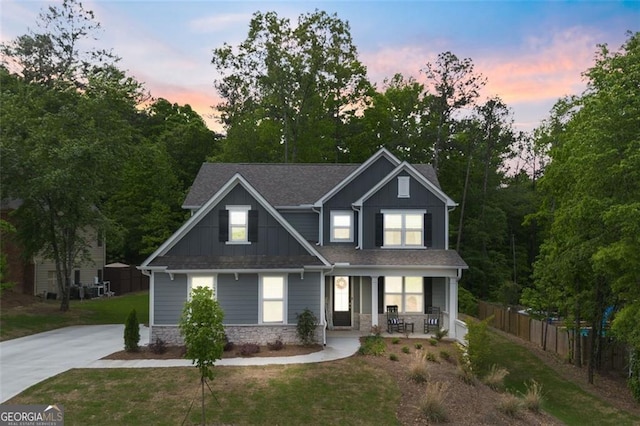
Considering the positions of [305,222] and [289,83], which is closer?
[305,222]

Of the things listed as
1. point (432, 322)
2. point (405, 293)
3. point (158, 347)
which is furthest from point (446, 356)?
point (158, 347)

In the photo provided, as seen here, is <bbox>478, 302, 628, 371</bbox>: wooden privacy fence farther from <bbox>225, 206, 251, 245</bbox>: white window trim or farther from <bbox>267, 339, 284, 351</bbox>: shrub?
<bbox>225, 206, 251, 245</bbox>: white window trim

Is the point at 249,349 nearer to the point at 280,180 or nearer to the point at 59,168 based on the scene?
the point at 280,180

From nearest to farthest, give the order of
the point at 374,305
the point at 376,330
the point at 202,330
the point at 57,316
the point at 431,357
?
the point at 202,330 → the point at 431,357 → the point at 376,330 → the point at 374,305 → the point at 57,316

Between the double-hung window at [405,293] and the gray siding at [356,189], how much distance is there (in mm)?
2868

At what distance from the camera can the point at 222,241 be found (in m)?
19.7

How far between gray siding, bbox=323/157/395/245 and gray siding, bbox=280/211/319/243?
0.79m

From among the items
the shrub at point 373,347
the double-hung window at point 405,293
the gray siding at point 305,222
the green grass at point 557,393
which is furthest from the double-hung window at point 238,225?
the green grass at point 557,393

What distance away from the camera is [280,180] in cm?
2586

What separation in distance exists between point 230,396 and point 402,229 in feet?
40.2

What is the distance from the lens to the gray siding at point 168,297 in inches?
734

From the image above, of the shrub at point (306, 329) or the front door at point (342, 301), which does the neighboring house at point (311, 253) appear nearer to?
the front door at point (342, 301)

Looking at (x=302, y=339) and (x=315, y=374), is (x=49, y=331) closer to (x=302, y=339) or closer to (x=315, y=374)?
(x=302, y=339)

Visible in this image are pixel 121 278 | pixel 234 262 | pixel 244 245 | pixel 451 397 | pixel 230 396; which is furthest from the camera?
pixel 121 278
